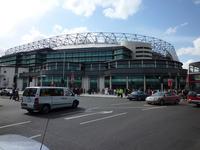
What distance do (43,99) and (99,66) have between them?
6699cm

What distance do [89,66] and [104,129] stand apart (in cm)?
7605

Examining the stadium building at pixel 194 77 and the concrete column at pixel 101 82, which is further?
the concrete column at pixel 101 82

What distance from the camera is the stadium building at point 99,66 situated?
216ft

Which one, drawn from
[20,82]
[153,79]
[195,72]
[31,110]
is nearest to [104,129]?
[31,110]

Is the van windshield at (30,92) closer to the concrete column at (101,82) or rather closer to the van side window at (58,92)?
the van side window at (58,92)

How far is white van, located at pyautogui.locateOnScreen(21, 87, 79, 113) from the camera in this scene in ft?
47.5

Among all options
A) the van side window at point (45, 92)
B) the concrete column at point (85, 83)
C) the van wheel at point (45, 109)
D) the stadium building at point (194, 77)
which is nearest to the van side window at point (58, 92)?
the van side window at point (45, 92)

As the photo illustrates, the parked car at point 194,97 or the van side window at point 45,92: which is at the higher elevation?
the van side window at point 45,92

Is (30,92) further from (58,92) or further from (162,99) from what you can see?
(162,99)

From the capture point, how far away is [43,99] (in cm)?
1473

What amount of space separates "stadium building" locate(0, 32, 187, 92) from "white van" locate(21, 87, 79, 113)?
99.7 feet

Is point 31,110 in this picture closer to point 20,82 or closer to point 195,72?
point 195,72

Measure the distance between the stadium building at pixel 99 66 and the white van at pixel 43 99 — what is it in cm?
3038

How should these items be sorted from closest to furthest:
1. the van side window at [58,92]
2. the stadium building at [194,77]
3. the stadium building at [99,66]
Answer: the van side window at [58,92] < the stadium building at [194,77] < the stadium building at [99,66]
